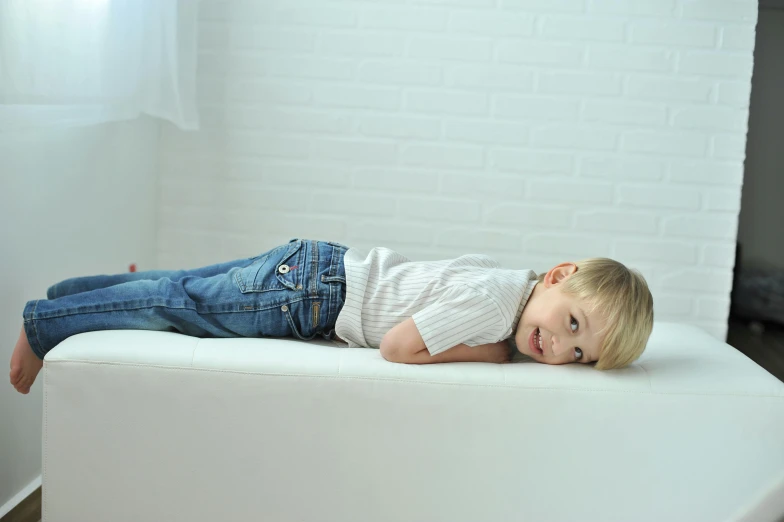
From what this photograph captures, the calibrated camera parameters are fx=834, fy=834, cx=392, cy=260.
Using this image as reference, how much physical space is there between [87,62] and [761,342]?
8.28 feet

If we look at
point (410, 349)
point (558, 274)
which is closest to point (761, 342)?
point (558, 274)

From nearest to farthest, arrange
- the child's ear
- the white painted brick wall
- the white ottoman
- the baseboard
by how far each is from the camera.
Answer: the white ottoman, the child's ear, the baseboard, the white painted brick wall

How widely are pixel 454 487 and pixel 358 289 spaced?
1.57 feet

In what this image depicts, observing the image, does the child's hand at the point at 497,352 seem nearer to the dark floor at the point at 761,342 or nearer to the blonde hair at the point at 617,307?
the blonde hair at the point at 617,307

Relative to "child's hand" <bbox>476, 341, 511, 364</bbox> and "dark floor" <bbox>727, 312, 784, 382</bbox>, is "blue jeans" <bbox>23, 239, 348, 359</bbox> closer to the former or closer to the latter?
"child's hand" <bbox>476, 341, 511, 364</bbox>

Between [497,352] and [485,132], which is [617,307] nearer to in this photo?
[497,352]

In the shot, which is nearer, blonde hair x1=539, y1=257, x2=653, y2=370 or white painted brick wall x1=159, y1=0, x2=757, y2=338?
blonde hair x1=539, y1=257, x2=653, y2=370

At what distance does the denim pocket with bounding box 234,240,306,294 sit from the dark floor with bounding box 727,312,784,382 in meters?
1.85

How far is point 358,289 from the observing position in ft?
5.98

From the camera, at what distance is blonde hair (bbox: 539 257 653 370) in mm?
1636

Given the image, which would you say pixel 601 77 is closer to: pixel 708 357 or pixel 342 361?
pixel 708 357

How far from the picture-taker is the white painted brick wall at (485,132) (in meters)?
2.85

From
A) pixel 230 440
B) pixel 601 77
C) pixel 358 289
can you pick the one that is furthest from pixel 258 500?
pixel 601 77

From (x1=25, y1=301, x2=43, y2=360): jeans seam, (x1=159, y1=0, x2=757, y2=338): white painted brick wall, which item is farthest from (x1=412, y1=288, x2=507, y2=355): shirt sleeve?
(x1=159, y1=0, x2=757, y2=338): white painted brick wall
